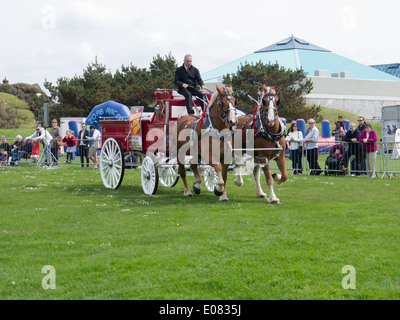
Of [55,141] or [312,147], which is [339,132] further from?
[55,141]

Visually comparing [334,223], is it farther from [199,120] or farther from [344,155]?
[344,155]

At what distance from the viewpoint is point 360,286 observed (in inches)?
209

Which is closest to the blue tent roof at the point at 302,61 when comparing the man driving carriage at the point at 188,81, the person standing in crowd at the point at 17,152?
the person standing in crowd at the point at 17,152

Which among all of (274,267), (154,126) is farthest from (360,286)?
(154,126)

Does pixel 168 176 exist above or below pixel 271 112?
below

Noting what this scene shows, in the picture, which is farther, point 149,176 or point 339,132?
point 339,132

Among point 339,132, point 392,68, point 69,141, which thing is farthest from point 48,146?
point 392,68

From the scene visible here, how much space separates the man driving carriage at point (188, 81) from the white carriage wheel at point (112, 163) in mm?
2383

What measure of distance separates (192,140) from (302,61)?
71028 mm

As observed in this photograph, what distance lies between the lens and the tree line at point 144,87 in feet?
154

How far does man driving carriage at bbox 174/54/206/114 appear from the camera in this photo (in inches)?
500

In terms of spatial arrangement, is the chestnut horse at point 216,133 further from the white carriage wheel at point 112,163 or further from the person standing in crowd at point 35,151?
the person standing in crowd at point 35,151

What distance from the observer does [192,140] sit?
1182 cm
